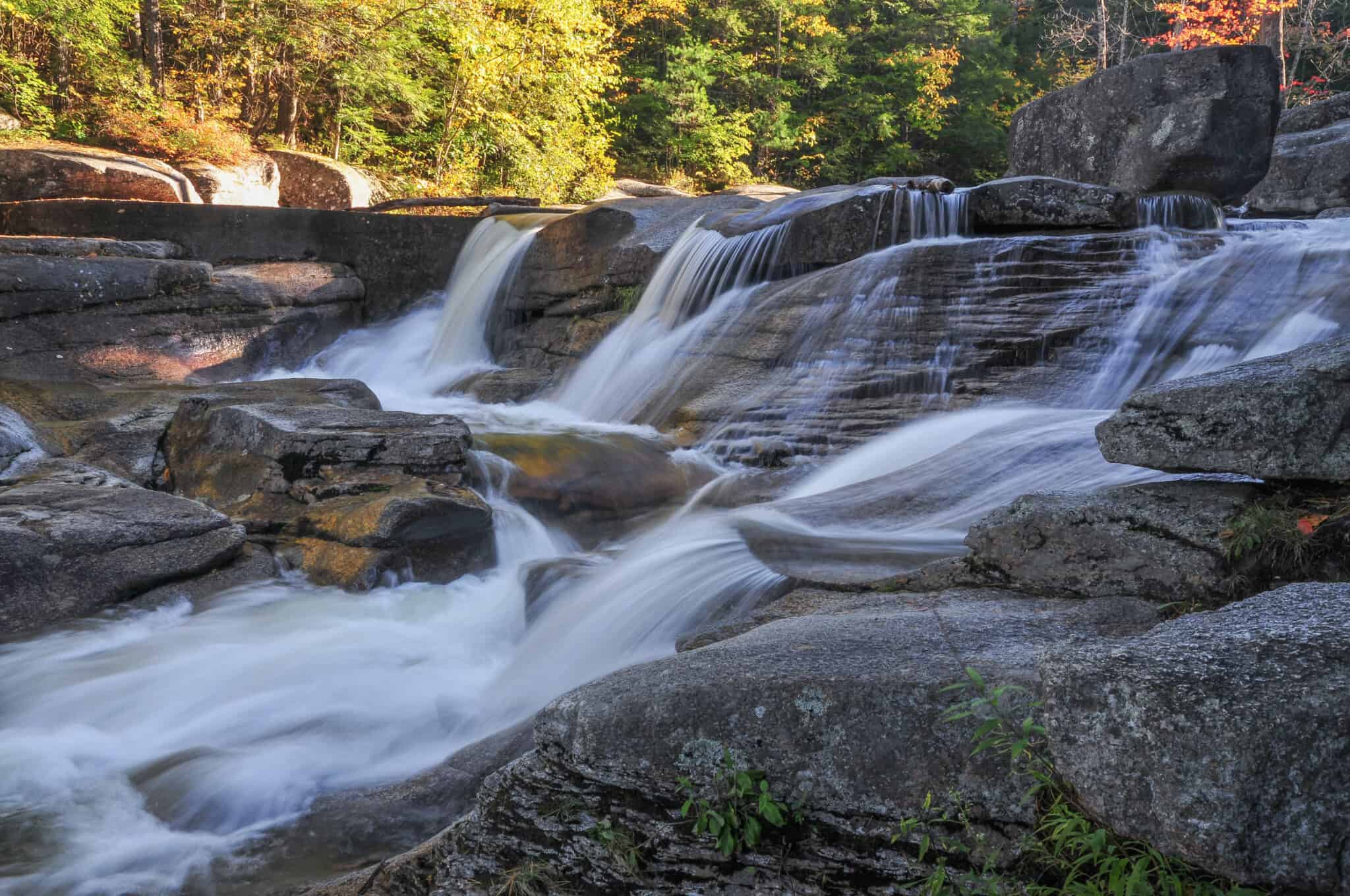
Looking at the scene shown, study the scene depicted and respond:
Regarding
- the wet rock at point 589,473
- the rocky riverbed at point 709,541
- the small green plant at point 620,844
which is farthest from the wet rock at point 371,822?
the wet rock at point 589,473

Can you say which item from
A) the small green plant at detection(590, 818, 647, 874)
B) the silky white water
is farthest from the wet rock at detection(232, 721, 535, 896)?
the small green plant at detection(590, 818, 647, 874)

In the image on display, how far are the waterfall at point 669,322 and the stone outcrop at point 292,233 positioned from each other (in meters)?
3.95

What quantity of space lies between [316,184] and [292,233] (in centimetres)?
495

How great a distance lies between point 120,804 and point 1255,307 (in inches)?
297

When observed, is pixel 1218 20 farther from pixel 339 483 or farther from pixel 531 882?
pixel 531 882

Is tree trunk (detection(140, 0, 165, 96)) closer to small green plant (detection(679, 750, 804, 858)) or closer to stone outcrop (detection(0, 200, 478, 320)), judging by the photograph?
stone outcrop (detection(0, 200, 478, 320))

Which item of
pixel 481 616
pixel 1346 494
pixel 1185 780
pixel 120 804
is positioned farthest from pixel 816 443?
pixel 1185 780

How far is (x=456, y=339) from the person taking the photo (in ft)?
38.9

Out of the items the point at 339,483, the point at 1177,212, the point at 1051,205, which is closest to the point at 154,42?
the point at 339,483

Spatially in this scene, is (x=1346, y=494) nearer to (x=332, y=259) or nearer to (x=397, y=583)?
(x=397, y=583)

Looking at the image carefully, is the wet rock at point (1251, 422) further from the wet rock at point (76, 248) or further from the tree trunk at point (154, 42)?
the tree trunk at point (154, 42)

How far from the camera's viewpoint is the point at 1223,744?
1.61m

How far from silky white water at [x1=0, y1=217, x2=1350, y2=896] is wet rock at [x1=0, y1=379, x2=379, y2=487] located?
6.69 feet

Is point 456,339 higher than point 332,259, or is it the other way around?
point 332,259
